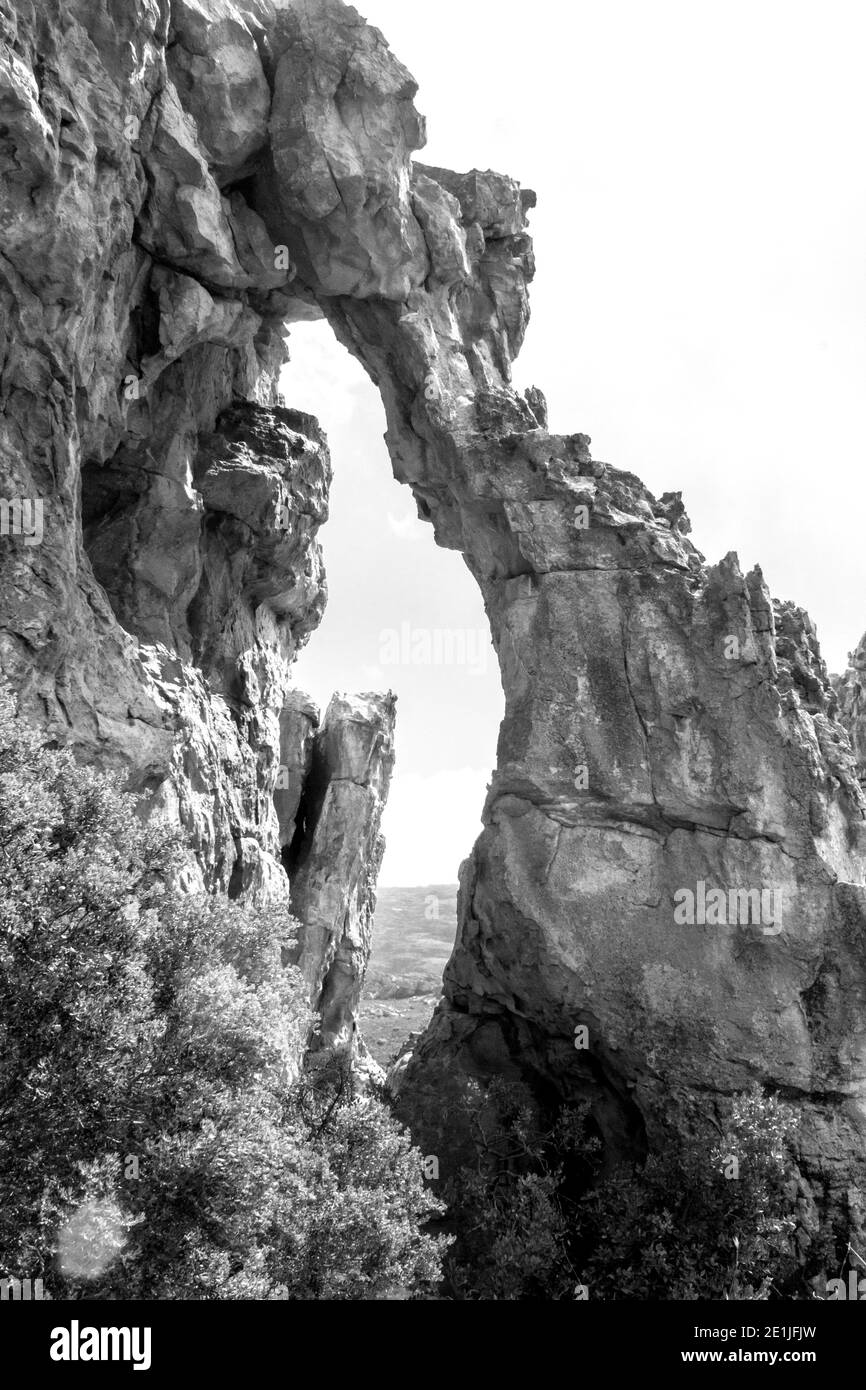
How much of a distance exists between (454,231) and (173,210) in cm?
1380

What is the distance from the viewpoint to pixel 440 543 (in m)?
39.3

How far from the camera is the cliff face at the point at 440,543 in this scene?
24422 mm

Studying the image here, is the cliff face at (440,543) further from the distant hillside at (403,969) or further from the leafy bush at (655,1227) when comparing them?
the distant hillside at (403,969)

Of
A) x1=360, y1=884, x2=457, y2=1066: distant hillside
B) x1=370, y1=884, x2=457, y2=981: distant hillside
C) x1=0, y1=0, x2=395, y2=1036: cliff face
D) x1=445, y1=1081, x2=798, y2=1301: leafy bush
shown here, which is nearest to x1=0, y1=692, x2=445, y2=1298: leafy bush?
x1=445, y1=1081, x2=798, y2=1301: leafy bush

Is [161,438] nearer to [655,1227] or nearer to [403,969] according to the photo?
[655,1227]

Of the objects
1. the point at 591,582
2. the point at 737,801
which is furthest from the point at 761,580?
the point at 737,801

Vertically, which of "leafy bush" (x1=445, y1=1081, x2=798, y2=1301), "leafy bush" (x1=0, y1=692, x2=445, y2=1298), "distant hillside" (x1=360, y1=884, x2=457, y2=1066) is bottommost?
"distant hillside" (x1=360, y1=884, x2=457, y2=1066)

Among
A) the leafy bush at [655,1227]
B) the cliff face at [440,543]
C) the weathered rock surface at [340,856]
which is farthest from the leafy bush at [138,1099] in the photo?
the weathered rock surface at [340,856]

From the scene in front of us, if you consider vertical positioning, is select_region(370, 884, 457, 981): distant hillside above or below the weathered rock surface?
below

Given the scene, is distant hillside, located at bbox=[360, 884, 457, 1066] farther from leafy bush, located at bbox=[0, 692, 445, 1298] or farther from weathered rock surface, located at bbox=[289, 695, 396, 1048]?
leafy bush, located at bbox=[0, 692, 445, 1298]

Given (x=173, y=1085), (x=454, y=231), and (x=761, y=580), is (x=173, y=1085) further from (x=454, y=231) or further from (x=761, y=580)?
(x=454, y=231)

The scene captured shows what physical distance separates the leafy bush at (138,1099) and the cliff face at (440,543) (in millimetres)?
7180

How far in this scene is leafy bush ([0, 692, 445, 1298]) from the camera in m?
14.0

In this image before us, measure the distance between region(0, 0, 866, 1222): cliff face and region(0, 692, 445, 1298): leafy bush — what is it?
7180mm
